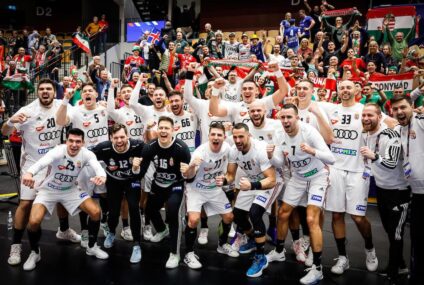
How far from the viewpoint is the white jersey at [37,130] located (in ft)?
18.1

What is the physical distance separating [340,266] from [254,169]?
1618 millimetres

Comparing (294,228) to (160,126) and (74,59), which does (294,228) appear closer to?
(160,126)

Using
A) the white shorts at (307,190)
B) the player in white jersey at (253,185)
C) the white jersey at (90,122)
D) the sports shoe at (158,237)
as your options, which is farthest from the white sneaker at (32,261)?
the white shorts at (307,190)

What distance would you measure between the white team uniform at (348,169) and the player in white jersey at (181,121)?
86.5 inches

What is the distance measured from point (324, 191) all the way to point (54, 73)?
11761 millimetres

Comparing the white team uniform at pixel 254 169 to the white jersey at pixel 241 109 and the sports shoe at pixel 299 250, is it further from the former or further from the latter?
the white jersey at pixel 241 109

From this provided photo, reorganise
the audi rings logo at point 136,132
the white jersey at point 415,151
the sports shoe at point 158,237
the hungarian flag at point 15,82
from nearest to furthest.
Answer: the white jersey at point 415,151, the sports shoe at point 158,237, the audi rings logo at point 136,132, the hungarian flag at point 15,82

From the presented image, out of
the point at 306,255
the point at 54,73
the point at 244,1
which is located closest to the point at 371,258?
the point at 306,255

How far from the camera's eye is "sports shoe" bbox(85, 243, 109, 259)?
17.7 ft

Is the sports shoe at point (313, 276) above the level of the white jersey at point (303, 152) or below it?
below

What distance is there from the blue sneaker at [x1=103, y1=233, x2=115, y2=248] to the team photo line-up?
1 centimetres

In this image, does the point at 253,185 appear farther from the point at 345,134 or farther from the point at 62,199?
the point at 62,199

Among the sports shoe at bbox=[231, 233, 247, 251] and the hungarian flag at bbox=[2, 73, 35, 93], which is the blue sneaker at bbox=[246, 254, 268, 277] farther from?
the hungarian flag at bbox=[2, 73, 35, 93]

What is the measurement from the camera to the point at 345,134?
5.31 metres
